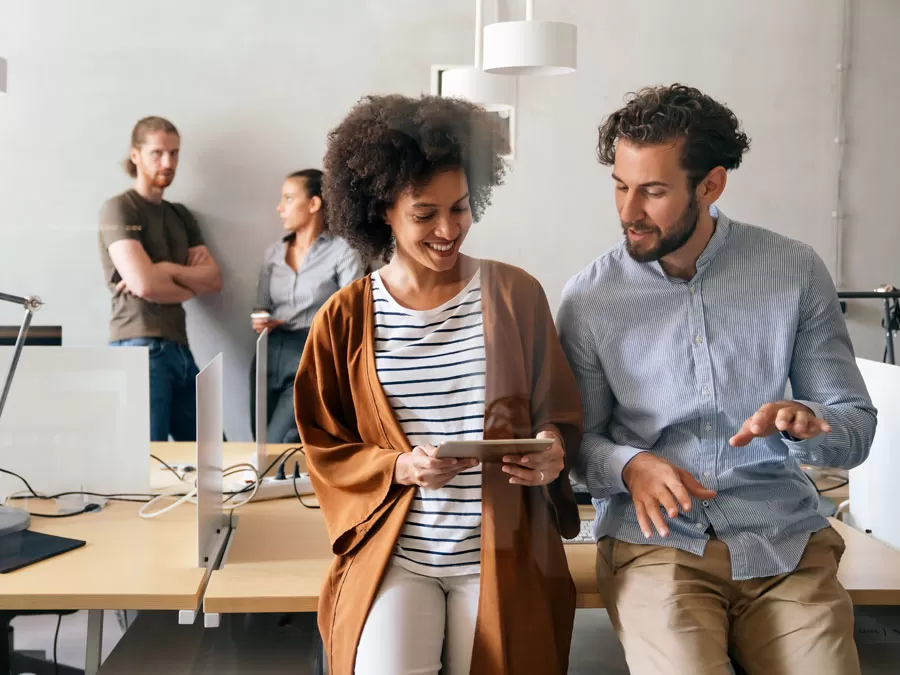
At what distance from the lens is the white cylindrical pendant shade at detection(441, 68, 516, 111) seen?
1.34 meters

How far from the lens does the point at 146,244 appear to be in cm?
199

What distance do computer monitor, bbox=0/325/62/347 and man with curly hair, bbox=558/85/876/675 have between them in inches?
43.2

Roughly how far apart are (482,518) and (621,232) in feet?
1.54

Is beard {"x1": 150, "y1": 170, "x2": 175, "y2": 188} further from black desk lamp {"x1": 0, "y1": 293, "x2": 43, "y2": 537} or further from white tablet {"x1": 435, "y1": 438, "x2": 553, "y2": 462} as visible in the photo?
white tablet {"x1": 435, "y1": 438, "x2": 553, "y2": 462}

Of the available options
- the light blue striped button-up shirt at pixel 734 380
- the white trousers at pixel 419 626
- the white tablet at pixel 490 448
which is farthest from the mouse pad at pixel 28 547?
the light blue striped button-up shirt at pixel 734 380

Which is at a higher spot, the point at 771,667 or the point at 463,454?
the point at 463,454

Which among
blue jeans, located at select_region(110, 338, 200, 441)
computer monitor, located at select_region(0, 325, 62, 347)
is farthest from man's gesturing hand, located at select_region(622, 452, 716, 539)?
computer monitor, located at select_region(0, 325, 62, 347)

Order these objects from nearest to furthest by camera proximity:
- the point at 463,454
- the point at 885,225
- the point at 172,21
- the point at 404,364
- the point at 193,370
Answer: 1. the point at 463,454
2. the point at 404,364
3. the point at 885,225
4. the point at 193,370
5. the point at 172,21

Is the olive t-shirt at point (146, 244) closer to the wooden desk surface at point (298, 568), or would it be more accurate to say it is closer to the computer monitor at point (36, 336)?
the computer monitor at point (36, 336)

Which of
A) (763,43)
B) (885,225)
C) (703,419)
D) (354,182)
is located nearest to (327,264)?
(354,182)

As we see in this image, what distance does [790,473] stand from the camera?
133 centimetres

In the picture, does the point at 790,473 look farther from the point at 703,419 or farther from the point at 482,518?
the point at 482,518

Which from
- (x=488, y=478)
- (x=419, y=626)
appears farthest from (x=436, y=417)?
(x=419, y=626)

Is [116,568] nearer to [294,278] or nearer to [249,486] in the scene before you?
[249,486]
